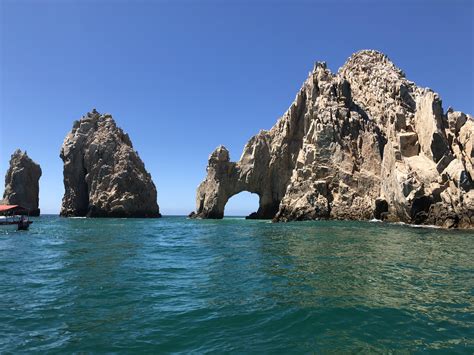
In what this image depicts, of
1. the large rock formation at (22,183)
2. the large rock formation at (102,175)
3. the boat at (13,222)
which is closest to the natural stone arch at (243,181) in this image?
the large rock formation at (102,175)

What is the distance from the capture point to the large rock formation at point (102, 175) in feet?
361

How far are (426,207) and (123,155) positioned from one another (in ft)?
308

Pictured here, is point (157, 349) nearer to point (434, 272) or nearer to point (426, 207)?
point (434, 272)

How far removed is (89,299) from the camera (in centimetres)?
1237

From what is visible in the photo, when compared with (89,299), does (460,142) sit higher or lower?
higher

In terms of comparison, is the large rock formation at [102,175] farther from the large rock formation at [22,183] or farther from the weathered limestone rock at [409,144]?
the weathered limestone rock at [409,144]

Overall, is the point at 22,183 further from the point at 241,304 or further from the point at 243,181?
the point at 241,304

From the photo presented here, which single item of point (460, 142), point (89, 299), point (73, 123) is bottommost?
point (89, 299)

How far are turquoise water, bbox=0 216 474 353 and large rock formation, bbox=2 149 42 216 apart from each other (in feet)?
404

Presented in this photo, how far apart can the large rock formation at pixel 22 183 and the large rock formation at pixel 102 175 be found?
65.1ft

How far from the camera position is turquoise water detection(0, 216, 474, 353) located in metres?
8.50

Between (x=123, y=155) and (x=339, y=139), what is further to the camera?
(x=123, y=155)

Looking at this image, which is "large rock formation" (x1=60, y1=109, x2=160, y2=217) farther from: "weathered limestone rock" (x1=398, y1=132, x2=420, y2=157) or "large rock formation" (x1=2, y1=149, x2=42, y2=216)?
"weathered limestone rock" (x1=398, y1=132, x2=420, y2=157)

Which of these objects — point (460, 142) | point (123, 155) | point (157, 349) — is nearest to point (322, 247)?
point (157, 349)
